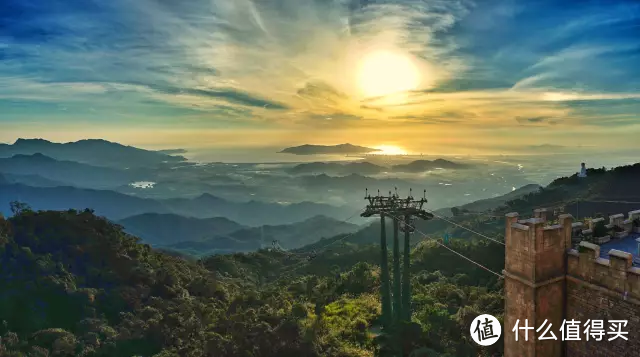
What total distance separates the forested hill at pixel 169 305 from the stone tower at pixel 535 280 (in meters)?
12.8

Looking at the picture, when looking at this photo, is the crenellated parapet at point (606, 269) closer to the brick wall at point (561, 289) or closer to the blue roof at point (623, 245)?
the brick wall at point (561, 289)

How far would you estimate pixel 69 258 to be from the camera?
42031mm

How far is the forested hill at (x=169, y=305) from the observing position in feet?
85.0

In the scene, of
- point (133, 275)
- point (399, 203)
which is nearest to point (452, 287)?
point (399, 203)

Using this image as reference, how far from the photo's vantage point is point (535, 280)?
978cm

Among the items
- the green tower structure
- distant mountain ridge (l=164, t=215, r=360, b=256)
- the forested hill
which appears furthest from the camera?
distant mountain ridge (l=164, t=215, r=360, b=256)

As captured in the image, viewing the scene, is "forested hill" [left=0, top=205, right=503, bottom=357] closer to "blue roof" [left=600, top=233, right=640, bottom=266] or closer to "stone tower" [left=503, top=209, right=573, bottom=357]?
"stone tower" [left=503, top=209, right=573, bottom=357]

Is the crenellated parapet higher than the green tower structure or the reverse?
higher

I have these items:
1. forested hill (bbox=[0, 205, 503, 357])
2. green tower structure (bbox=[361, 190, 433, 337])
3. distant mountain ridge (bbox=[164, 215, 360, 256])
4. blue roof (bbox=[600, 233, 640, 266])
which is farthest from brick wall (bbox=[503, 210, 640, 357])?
distant mountain ridge (bbox=[164, 215, 360, 256])

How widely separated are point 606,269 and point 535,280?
1.71 m

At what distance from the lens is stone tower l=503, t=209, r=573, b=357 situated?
32.2ft

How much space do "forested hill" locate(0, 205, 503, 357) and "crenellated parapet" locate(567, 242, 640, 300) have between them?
553 inches

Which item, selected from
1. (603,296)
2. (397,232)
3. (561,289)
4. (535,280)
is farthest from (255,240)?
(603,296)

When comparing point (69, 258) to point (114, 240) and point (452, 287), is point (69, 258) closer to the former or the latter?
point (114, 240)
